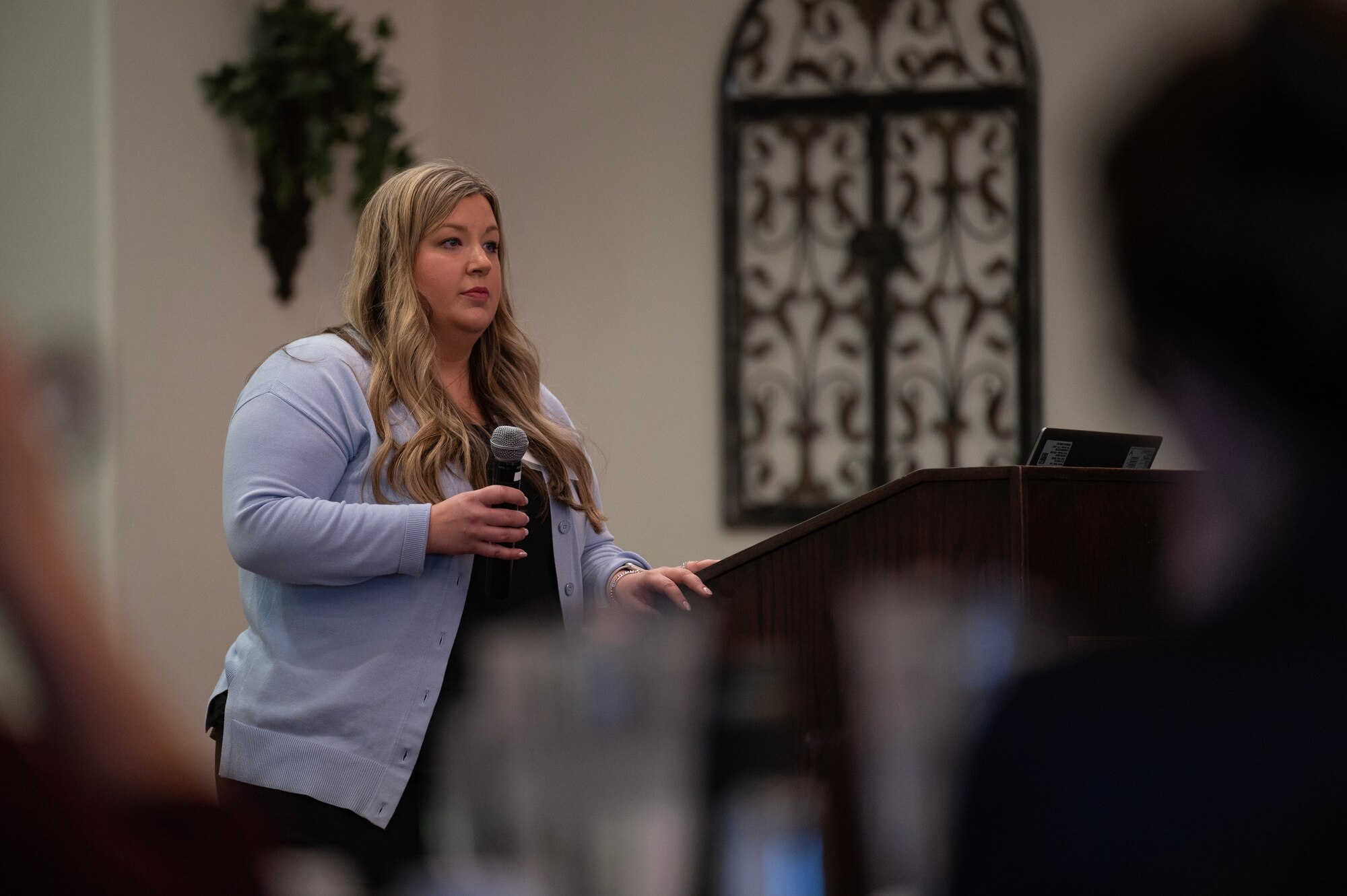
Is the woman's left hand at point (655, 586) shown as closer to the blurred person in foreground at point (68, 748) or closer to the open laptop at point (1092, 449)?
the open laptop at point (1092, 449)

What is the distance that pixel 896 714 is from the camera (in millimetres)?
553

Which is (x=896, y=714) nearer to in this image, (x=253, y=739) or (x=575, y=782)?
(x=575, y=782)

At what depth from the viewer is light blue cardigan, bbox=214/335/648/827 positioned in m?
1.78

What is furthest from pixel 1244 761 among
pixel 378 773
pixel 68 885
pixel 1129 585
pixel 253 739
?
pixel 253 739

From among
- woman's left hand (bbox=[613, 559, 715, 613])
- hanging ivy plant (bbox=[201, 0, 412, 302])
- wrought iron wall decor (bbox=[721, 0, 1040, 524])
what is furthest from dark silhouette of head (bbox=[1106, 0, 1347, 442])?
wrought iron wall decor (bbox=[721, 0, 1040, 524])

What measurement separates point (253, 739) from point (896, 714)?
1448 mm

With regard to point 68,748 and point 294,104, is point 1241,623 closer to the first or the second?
point 68,748

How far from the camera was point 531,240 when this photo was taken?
443cm

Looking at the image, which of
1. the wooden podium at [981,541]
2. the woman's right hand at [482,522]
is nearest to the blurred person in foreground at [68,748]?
the wooden podium at [981,541]

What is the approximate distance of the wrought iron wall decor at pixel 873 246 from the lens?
13.6 feet

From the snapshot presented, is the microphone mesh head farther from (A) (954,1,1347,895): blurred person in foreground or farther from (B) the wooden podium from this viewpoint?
(A) (954,1,1347,895): blurred person in foreground

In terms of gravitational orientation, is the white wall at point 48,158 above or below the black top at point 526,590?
above

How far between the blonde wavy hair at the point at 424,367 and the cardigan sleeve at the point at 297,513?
0.30 ft

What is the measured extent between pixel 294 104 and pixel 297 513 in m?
2.10
